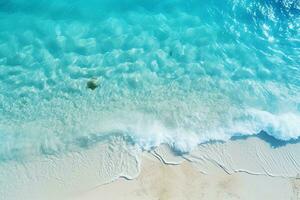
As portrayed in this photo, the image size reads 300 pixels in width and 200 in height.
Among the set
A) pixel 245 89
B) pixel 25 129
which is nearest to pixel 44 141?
pixel 25 129

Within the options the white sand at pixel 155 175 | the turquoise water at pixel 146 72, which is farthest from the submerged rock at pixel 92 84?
the white sand at pixel 155 175

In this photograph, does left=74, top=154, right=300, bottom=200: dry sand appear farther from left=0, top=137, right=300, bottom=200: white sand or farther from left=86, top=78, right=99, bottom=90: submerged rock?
left=86, top=78, right=99, bottom=90: submerged rock

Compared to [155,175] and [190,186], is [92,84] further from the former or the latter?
[190,186]

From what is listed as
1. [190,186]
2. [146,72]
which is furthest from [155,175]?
[146,72]

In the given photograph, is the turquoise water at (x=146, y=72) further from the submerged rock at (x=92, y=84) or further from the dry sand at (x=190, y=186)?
the dry sand at (x=190, y=186)

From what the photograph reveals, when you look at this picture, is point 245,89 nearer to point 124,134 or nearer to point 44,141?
point 124,134

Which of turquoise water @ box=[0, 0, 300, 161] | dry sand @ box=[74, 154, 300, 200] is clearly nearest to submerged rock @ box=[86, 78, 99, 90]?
turquoise water @ box=[0, 0, 300, 161]
